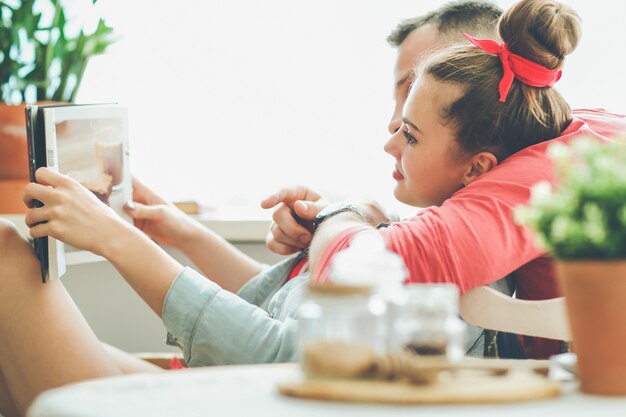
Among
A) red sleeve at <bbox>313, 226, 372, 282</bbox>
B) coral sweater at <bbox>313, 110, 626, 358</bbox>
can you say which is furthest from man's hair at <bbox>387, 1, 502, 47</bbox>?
red sleeve at <bbox>313, 226, 372, 282</bbox>

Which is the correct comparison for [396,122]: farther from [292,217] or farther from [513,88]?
[513,88]

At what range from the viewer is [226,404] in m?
0.75

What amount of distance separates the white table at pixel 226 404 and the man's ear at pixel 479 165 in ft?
1.69

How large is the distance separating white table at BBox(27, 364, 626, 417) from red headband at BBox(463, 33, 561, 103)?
54cm

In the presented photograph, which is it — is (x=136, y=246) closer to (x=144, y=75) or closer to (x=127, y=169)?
(x=127, y=169)

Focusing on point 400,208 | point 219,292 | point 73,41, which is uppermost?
point 73,41

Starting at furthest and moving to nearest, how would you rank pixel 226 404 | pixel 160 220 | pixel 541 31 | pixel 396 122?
pixel 160 220 < pixel 396 122 < pixel 541 31 < pixel 226 404

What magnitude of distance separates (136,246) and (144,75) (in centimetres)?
115

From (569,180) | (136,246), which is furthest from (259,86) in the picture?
(569,180)

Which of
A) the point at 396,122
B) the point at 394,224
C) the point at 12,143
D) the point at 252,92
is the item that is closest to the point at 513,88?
the point at 394,224

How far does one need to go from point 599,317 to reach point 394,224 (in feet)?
1.44

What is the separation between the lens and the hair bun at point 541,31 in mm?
1260

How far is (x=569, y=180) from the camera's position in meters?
0.78

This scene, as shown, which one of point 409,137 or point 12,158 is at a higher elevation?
point 409,137
